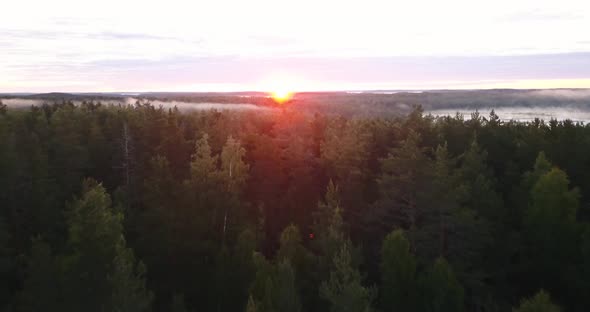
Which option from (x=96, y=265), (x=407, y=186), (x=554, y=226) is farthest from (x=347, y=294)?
(x=554, y=226)

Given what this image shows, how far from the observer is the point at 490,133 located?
39.2m

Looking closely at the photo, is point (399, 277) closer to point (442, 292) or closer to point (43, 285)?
point (442, 292)

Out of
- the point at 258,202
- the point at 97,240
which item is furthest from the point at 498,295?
the point at 97,240

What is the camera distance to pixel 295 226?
94.0 ft

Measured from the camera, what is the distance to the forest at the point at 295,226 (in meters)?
19.9

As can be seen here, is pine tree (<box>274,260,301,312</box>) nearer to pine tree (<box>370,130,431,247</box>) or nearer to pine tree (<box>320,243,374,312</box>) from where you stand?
pine tree (<box>320,243,374,312</box>)

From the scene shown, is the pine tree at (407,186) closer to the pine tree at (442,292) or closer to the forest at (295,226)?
the forest at (295,226)

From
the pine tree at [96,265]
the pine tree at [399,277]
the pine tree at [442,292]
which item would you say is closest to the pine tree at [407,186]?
the pine tree at [399,277]

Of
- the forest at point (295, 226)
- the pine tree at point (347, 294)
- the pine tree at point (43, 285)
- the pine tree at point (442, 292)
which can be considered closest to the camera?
the pine tree at point (43, 285)

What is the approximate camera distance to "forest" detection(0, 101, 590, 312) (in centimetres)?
1991

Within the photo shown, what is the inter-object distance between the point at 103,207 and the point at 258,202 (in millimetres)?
17757

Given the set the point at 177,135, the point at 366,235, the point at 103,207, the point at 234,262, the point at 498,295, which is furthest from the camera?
the point at 177,135

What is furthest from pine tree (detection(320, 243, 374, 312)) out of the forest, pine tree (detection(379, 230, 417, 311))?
pine tree (detection(379, 230, 417, 311))

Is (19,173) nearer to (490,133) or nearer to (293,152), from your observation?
(293,152)
